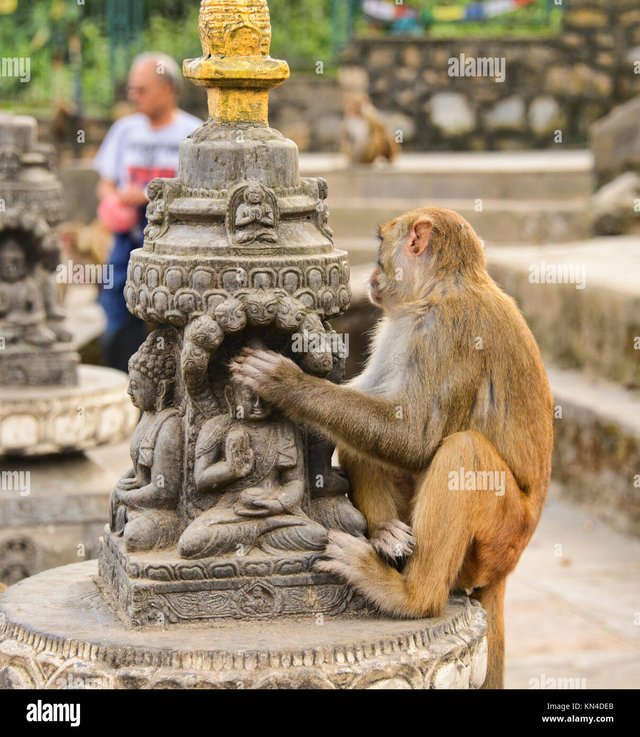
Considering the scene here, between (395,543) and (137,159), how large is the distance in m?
5.48

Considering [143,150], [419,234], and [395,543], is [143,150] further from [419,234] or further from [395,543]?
[395,543]

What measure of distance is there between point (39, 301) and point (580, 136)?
14.0 meters

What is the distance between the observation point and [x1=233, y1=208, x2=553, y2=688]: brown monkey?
12.2ft

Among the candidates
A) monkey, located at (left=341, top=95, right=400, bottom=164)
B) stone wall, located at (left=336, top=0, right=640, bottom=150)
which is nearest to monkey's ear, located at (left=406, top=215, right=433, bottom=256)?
monkey, located at (left=341, top=95, right=400, bottom=164)

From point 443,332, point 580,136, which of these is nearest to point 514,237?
point 580,136

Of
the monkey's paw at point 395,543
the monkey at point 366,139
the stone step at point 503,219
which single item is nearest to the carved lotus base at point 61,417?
the monkey's paw at point 395,543

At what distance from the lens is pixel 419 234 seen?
4039 mm

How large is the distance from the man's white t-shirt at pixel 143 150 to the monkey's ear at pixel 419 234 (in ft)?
15.6

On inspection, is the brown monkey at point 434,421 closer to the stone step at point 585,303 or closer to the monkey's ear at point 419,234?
the monkey's ear at point 419,234

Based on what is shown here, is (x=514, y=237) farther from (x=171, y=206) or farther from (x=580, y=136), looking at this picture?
(x=171, y=206)

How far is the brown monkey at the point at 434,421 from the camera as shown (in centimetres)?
372

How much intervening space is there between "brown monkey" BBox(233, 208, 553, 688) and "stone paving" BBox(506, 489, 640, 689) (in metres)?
1.91

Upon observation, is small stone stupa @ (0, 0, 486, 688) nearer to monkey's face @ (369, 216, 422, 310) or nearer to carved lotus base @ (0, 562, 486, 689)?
carved lotus base @ (0, 562, 486, 689)

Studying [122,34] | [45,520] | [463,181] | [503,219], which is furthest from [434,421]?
[122,34]
